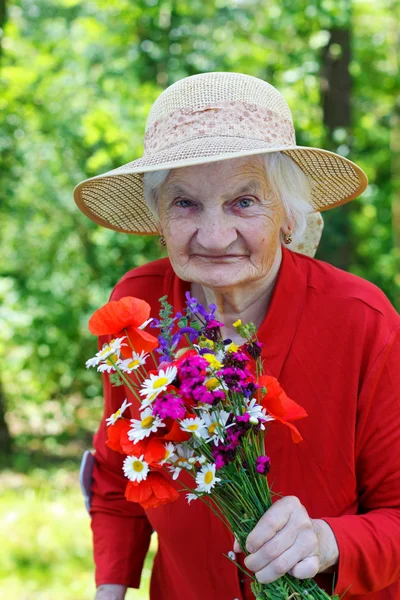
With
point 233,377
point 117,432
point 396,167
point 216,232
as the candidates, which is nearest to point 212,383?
point 233,377

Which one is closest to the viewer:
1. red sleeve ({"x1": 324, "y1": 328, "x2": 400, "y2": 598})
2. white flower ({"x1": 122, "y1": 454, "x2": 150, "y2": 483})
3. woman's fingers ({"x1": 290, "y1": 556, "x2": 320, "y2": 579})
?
white flower ({"x1": 122, "y1": 454, "x2": 150, "y2": 483})

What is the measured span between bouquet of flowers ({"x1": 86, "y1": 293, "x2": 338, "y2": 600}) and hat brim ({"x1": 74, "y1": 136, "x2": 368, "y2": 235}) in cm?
41

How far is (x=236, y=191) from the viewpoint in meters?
1.80

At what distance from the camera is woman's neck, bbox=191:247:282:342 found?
1.99 metres

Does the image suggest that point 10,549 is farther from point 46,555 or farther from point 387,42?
point 387,42

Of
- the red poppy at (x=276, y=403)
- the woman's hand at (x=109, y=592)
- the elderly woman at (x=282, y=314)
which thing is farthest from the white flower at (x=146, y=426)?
the woman's hand at (x=109, y=592)

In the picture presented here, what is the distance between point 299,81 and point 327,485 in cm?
572

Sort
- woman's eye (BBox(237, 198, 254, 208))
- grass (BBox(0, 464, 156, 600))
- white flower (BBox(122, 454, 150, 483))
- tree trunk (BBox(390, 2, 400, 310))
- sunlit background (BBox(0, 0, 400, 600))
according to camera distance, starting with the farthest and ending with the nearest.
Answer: tree trunk (BBox(390, 2, 400, 310)) → sunlit background (BBox(0, 0, 400, 600)) → grass (BBox(0, 464, 156, 600)) → woman's eye (BBox(237, 198, 254, 208)) → white flower (BBox(122, 454, 150, 483))

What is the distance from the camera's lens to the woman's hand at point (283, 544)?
1502 millimetres

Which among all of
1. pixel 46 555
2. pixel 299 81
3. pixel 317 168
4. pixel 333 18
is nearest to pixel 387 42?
pixel 299 81

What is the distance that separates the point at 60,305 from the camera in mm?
7094

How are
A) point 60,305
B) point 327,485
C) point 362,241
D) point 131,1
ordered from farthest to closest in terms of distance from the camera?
1. point 362,241
2. point 60,305
3. point 131,1
4. point 327,485

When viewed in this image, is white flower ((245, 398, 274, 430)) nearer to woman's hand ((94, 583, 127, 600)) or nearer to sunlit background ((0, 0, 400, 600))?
woman's hand ((94, 583, 127, 600))

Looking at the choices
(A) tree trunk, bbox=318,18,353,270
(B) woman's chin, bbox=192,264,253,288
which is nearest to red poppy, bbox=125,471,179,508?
(B) woman's chin, bbox=192,264,253,288
